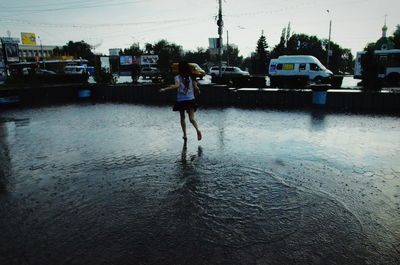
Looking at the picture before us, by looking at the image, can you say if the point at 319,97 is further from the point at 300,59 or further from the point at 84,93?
the point at 300,59

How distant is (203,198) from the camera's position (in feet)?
13.9

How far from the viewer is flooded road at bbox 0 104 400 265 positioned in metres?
3.05

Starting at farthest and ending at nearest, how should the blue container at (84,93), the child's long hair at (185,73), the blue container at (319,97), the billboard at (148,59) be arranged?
the billboard at (148,59), the blue container at (84,93), the blue container at (319,97), the child's long hair at (185,73)

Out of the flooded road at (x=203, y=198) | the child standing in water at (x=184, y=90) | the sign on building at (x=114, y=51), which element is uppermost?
the sign on building at (x=114, y=51)

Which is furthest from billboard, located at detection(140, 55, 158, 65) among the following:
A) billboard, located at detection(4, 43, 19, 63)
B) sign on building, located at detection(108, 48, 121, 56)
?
billboard, located at detection(4, 43, 19, 63)

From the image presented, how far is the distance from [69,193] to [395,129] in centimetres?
857

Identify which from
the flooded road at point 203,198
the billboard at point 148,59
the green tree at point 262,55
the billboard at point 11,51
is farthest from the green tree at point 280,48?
the flooded road at point 203,198

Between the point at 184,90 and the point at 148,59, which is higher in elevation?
the point at 148,59

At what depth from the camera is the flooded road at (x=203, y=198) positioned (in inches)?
120

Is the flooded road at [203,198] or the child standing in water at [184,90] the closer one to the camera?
the flooded road at [203,198]

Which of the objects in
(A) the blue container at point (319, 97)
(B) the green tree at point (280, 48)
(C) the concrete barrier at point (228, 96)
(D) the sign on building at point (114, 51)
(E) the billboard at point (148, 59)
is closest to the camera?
(C) the concrete barrier at point (228, 96)

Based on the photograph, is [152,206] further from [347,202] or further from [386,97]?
[386,97]

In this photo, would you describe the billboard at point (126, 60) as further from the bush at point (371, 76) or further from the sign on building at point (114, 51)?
the bush at point (371, 76)

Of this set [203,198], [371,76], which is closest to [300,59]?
[371,76]
